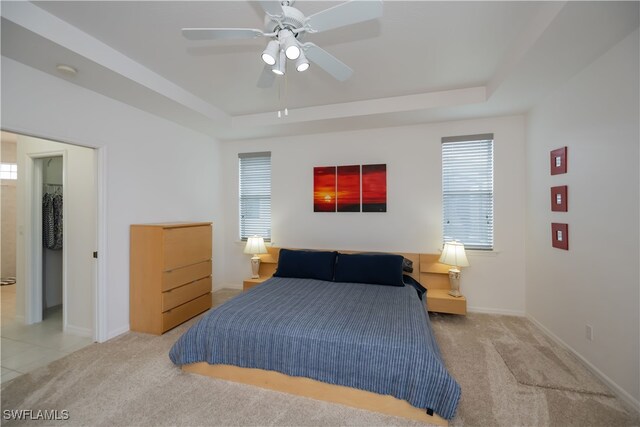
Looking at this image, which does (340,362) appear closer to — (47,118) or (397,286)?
(397,286)

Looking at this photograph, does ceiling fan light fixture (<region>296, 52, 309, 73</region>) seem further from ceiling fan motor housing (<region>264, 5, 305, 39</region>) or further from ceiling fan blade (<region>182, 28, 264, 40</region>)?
ceiling fan blade (<region>182, 28, 264, 40</region>)

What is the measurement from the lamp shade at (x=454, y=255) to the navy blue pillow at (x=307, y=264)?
139 cm

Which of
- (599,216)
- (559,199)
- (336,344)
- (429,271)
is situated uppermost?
(559,199)

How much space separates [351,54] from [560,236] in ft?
8.80

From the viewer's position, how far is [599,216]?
214cm

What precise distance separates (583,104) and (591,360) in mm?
2192

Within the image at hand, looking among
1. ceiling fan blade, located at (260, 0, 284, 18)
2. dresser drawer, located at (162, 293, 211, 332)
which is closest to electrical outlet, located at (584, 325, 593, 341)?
ceiling fan blade, located at (260, 0, 284, 18)

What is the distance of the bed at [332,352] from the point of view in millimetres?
1714

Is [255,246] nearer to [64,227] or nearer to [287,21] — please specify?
[64,227]

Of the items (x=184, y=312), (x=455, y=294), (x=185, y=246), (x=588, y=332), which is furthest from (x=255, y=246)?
(x=588, y=332)

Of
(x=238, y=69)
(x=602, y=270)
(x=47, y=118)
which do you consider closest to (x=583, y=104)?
(x=602, y=270)

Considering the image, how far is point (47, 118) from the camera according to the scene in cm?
230

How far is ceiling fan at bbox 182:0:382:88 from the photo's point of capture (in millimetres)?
1359

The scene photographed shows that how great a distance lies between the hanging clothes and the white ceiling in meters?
1.74
